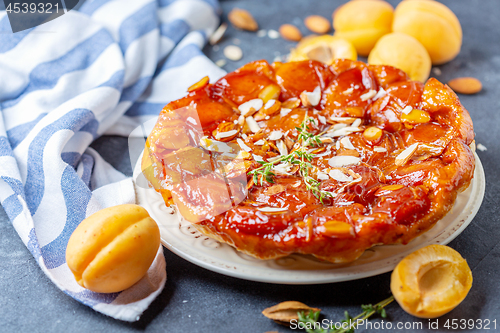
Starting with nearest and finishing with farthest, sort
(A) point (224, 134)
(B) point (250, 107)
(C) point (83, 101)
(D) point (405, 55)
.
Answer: (A) point (224, 134) < (B) point (250, 107) < (C) point (83, 101) < (D) point (405, 55)

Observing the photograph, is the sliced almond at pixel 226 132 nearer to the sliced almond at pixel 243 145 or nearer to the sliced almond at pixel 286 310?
the sliced almond at pixel 243 145

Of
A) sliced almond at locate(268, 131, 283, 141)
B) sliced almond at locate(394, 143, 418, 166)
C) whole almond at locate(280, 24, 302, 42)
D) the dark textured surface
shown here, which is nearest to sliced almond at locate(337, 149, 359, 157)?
sliced almond at locate(394, 143, 418, 166)

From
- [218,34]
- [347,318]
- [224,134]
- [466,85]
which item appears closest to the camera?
[347,318]

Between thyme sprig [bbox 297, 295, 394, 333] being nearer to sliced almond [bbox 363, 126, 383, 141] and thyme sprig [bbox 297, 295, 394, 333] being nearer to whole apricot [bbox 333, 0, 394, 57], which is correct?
sliced almond [bbox 363, 126, 383, 141]

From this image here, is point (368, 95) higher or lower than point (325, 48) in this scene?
higher

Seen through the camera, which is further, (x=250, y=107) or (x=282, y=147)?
(x=250, y=107)

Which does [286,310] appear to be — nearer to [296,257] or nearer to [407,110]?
[296,257]

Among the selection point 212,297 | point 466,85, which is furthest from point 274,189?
point 466,85

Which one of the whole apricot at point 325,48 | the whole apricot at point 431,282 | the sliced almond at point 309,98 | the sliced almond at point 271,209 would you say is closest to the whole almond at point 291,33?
the whole apricot at point 325,48
